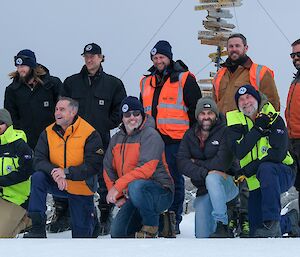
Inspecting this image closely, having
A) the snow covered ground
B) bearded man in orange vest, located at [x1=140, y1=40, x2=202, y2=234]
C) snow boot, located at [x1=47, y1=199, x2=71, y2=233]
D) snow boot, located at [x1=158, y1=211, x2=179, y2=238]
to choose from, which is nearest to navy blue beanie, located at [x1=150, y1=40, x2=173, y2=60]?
bearded man in orange vest, located at [x1=140, y1=40, x2=202, y2=234]

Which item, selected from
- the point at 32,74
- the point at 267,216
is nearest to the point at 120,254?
the point at 267,216

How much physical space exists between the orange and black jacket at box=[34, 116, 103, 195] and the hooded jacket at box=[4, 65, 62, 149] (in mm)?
1102

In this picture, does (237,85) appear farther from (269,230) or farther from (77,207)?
(77,207)

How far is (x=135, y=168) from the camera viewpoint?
5.05 m

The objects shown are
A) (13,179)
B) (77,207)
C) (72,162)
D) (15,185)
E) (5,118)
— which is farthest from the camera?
(5,118)

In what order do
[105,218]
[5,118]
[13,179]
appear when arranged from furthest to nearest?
[105,218]
[5,118]
[13,179]

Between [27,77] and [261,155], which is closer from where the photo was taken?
[261,155]

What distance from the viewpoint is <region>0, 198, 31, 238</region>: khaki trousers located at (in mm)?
5676

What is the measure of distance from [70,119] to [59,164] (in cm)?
49

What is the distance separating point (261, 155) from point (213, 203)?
A: 638 mm

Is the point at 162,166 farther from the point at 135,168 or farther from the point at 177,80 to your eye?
the point at 177,80

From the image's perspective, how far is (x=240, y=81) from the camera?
5836mm

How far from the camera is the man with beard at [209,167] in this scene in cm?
486

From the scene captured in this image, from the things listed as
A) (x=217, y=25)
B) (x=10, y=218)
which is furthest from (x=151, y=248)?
(x=217, y=25)
